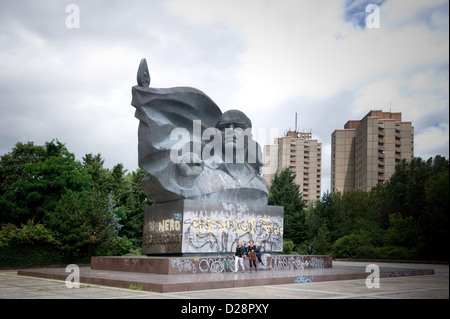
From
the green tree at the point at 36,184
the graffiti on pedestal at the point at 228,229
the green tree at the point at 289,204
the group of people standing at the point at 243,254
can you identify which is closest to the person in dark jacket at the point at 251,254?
the group of people standing at the point at 243,254

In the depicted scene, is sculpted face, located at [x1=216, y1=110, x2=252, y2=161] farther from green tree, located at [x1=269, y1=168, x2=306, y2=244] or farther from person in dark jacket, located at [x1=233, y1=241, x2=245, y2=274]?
green tree, located at [x1=269, y1=168, x2=306, y2=244]

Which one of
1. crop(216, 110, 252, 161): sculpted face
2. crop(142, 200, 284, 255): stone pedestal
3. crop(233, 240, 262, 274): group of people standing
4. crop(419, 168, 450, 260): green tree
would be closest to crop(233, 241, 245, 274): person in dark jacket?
crop(233, 240, 262, 274): group of people standing

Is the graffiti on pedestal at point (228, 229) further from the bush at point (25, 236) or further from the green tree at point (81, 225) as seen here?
the bush at point (25, 236)

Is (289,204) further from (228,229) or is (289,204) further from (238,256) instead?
(238,256)

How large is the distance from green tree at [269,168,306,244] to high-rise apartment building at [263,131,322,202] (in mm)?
63888

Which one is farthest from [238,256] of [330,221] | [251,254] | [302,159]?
[302,159]

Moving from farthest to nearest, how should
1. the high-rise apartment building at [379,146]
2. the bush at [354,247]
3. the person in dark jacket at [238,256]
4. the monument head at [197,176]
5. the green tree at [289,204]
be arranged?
the high-rise apartment building at [379,146] < the green tree at [289,204] < the bush at [354,247] < the monument head at [197,176] < the person in dark jacket at [238,256]

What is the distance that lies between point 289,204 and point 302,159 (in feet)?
230

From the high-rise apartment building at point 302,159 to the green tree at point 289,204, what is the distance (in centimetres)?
6389

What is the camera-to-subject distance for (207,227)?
19656 mm

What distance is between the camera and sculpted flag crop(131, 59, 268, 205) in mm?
20281

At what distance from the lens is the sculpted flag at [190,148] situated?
20.3 m
